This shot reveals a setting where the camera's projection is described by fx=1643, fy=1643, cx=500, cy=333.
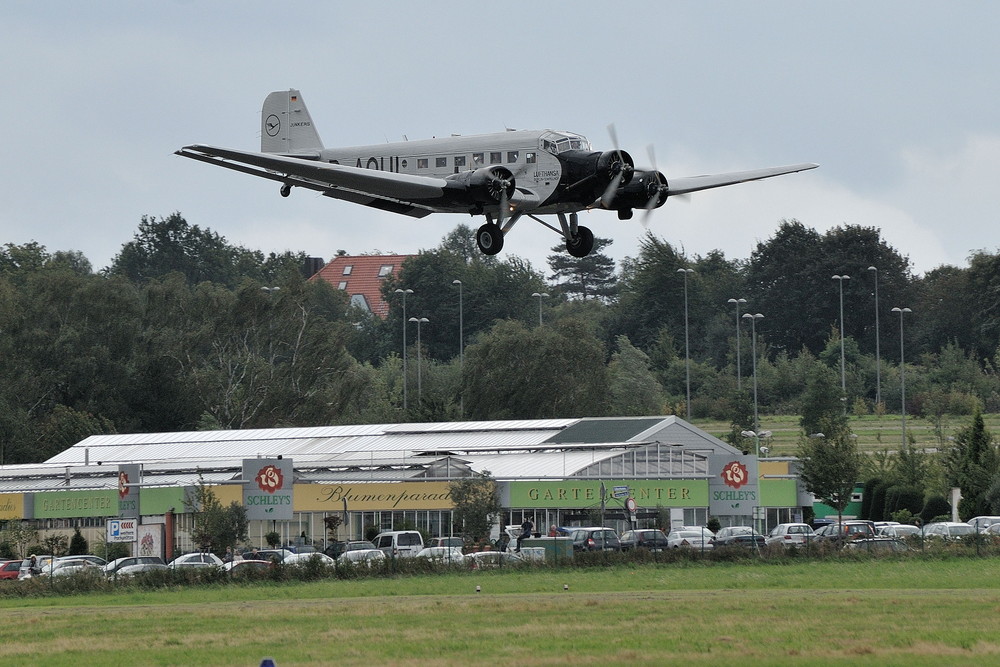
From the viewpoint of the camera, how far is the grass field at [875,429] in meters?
110

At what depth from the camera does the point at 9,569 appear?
65250mm

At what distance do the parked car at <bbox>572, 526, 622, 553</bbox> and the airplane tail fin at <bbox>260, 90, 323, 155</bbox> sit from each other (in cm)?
2291

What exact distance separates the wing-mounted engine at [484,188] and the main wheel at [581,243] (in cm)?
184

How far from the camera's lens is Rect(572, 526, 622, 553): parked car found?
65.6 meters

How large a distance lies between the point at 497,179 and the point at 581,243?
252 centimetres

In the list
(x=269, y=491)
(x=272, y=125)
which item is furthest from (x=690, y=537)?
(x=272, y=125)

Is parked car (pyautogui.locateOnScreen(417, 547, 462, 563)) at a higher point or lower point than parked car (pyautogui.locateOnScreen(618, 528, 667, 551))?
lower

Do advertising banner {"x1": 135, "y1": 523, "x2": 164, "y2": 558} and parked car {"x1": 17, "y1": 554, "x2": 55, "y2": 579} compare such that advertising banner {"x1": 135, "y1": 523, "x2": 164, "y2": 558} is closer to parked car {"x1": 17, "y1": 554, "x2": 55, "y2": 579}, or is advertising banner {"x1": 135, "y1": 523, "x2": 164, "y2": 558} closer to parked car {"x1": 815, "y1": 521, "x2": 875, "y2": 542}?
parked car {"x1": 17, "y1": 554, "x2": 55, "y2": 579}

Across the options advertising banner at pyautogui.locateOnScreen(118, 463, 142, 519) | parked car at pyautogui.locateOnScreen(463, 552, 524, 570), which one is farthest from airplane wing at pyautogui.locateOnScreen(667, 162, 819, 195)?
advertising banner at pyautogui.locateOnScreen(118, 463, 142, 519)

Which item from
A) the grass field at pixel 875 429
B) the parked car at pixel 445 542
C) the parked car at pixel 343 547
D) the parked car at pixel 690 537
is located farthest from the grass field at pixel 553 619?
the grass field at pixel 875 429

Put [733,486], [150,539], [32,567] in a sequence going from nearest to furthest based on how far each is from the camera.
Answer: [32,567] → [150,539] → [733,486]

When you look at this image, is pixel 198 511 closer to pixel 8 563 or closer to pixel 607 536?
pixel 8 563

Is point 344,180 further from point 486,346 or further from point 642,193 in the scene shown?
point 486,346

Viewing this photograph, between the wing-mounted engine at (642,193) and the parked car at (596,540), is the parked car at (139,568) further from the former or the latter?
the wing-mounted engine at (642,193)
